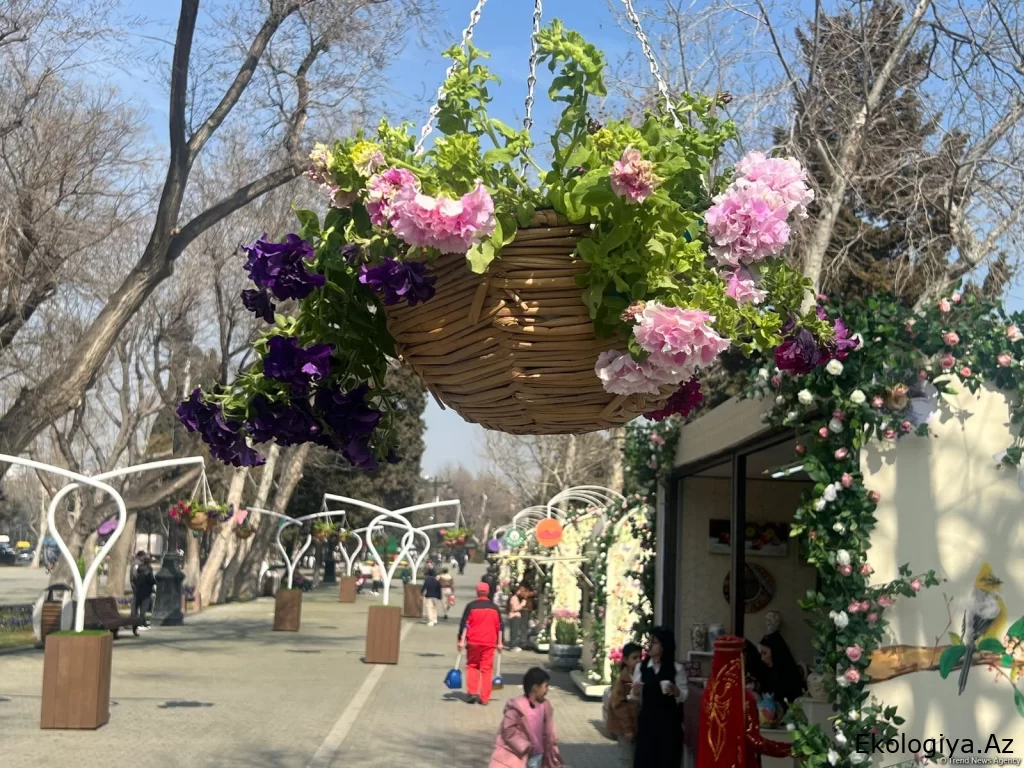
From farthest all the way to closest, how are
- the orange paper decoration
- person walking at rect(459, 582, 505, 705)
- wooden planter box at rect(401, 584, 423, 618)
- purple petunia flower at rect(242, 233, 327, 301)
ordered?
wooden planter box at rect(401, 584, 423, 618), the orange paper decoration, person walking at rect(459, 582, 505, 705), purple petunia flower at rect(242, 233, 327, 301)

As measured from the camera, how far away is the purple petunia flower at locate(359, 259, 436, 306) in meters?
2.10

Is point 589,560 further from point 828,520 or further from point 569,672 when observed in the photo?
point 828,520

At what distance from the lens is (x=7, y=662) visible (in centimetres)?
1753

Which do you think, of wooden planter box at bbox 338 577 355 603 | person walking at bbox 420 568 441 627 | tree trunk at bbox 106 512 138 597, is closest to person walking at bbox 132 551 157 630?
tree trunk at bbox 106 512 138 597

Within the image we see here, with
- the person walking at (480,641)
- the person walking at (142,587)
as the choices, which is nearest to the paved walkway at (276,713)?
the person walking at (480,641)

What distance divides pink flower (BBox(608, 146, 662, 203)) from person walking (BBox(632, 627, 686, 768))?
23.5 ft

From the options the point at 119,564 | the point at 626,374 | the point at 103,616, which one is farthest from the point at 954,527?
the point at 119,564

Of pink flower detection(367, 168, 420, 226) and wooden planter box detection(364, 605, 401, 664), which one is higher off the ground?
pink flower detection(367, 168, 420, 226)

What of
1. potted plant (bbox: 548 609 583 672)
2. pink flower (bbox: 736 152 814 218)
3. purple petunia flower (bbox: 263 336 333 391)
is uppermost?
pink flower (bbox: 736 152 814 218)

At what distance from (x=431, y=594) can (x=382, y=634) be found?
10177mm

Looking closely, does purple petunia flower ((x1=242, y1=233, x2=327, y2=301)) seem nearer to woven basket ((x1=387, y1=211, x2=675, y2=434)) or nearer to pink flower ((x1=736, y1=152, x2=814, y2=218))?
woven basket ((x1=387, y1=211, x2=675, y2=434))

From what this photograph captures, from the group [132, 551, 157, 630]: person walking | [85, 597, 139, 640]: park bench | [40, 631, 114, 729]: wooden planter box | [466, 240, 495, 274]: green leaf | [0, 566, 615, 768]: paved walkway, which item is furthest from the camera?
[132, 551, 157, 630]: person walking

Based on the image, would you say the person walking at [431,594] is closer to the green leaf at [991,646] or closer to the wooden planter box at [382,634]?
the wooden planter box at [382,634]

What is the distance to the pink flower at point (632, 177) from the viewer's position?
6.57 feet
